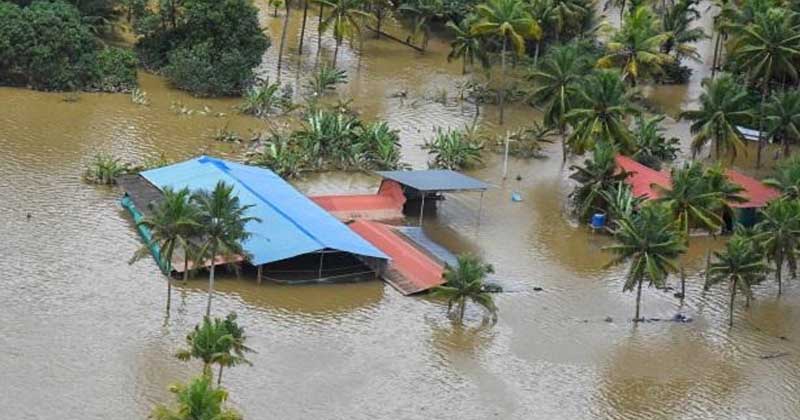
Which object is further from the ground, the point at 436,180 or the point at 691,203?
the point at 691,203

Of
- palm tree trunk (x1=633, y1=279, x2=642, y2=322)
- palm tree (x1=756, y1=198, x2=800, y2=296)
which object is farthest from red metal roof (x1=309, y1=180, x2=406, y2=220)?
palm tree (x1=756, y1=198, x2=800, y2=296)

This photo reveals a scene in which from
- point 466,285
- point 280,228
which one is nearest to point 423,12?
point 280,228

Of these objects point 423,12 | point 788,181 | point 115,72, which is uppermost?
point 423,12

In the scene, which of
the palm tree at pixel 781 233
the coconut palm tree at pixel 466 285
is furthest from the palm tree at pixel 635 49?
the coconut palm tree at pixel 466 285

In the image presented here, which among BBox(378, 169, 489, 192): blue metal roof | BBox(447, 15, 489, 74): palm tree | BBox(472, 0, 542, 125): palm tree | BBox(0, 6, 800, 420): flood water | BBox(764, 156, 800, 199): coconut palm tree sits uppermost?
BBox(472, 0, 542, 125): palm tree

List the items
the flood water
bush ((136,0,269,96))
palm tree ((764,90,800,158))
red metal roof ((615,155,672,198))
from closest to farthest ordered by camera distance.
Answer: the flood water
red metal roof ((615,155,672,198))
palm tree ((764,90,800,158))
bush ((136,0,269,96))

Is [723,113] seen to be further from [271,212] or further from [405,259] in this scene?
[271,212]

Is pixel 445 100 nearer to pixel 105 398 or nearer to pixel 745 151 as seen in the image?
pixel 745 151

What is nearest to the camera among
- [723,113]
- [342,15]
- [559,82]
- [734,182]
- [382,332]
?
[382,332]

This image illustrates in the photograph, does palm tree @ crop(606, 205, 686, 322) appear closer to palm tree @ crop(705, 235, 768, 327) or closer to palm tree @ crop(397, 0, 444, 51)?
palm tree @ crop(705, 235, 768, 327)
